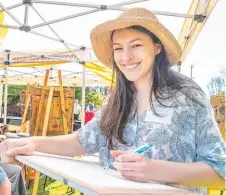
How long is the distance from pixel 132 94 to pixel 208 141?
1.04 feet

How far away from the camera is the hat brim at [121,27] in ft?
3.68

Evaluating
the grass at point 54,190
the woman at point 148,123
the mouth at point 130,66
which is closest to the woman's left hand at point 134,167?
the woman at point 148,123

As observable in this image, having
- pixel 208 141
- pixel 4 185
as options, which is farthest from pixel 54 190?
pixel 208 141

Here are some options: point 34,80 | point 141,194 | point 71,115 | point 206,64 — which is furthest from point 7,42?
point 141,194

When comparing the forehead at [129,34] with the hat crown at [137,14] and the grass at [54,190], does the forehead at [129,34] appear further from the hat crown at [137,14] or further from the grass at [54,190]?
the grass at [54,190]

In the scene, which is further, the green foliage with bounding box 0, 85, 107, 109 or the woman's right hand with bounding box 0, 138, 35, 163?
the green foliage with bounding box 0, 85, 107, 109

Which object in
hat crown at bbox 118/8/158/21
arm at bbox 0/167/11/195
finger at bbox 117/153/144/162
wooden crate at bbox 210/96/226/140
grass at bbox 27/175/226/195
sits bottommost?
grass at bbox 27/175/226/195

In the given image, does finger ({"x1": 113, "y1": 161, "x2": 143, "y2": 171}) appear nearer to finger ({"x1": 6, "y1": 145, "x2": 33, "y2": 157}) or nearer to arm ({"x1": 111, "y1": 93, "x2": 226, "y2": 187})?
arm ({"x1": 111, "y1": 93, "x2": 226, "y2": 187})

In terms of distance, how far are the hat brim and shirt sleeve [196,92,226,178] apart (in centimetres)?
23

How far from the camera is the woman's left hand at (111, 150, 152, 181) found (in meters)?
0.86

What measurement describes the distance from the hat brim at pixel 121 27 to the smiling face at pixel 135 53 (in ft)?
0.09

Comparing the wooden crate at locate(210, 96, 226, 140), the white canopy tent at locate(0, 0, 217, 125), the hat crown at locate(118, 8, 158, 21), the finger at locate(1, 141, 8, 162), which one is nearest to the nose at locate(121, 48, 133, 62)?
the hat crown at locate(118, 8, 158, 21)

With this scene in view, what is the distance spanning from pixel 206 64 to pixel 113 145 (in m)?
4.67

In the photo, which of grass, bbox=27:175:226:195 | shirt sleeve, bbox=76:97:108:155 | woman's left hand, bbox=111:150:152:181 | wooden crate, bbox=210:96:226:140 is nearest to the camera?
woman's left hand, bbox=111:150:152:181
